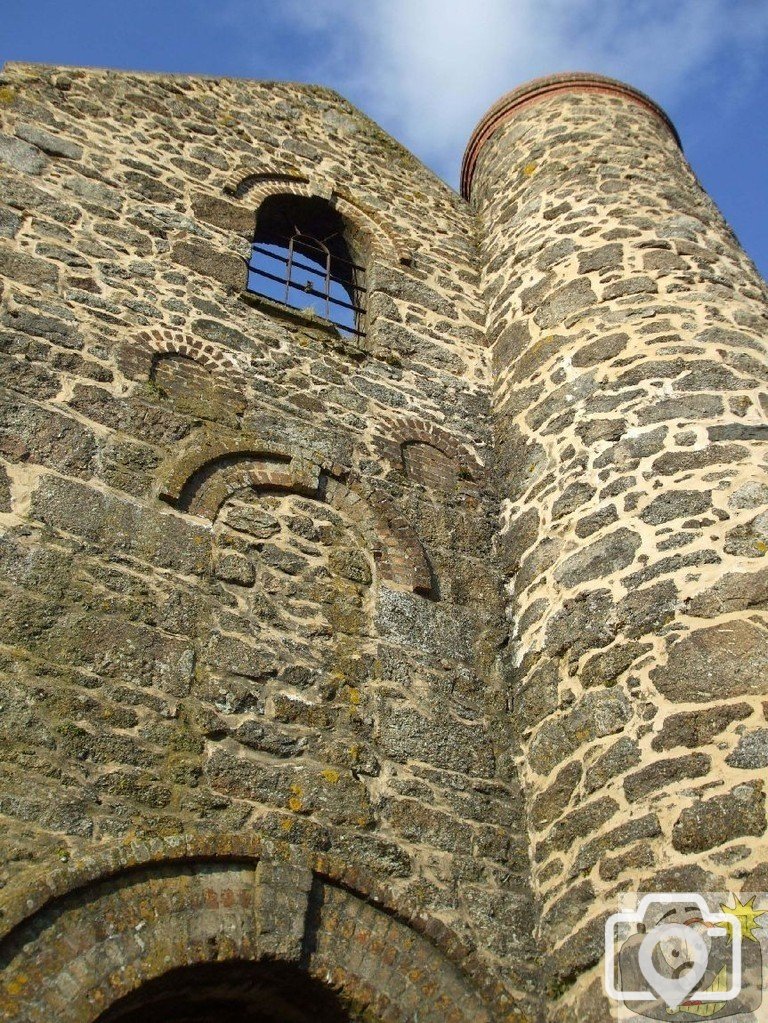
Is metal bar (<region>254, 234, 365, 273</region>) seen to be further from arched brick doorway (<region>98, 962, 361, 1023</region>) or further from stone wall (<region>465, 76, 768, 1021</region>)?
arched brick doorway (<region>98, 962, 361, 1023</region>)

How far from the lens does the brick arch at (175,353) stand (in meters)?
5.66

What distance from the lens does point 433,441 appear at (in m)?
6.45

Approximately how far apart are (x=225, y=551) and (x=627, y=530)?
1.89 metres

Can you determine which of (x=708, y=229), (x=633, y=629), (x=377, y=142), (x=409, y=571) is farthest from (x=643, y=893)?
(x=377, y=142)

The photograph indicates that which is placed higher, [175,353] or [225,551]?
[175,353]

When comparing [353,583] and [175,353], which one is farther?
[175,353]

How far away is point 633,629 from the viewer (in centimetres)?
479

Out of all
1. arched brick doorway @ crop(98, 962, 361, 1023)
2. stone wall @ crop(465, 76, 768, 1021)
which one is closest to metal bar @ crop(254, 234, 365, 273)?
→ stone wall @ crop(465, 76, 768, 1021)

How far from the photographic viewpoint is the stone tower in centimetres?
402

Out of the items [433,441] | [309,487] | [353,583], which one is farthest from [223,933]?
[433,441]

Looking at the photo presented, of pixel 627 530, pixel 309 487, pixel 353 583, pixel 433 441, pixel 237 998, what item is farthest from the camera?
pixel 433 441

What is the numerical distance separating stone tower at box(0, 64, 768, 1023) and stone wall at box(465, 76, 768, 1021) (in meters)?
0.02

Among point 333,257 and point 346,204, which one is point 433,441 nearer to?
point 333,257

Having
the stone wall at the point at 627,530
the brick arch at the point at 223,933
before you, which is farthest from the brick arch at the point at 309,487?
the brick arch at the point at 223,933
